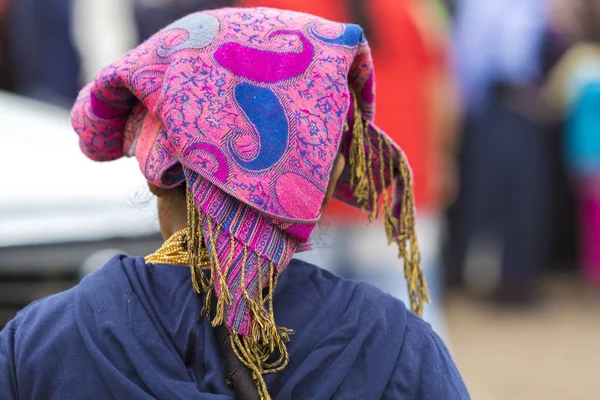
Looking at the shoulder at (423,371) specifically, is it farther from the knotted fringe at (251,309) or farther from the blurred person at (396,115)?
the blurred person at (396,115)

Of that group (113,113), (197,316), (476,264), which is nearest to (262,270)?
(197,316)

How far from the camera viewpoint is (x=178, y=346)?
152 cm

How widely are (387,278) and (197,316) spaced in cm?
366

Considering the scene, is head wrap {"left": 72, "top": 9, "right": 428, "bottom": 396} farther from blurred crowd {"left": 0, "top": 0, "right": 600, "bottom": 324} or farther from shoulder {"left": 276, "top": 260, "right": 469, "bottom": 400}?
blurred crowd {"left": 0, "top": 0, "right": 600, "bottom": 324}

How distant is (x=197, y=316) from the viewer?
60.5 inches

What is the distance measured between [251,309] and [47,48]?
5070 mm

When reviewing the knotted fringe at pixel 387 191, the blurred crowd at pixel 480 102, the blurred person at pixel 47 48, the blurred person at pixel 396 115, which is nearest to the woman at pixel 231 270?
the knotted fringe at pixel 387 191

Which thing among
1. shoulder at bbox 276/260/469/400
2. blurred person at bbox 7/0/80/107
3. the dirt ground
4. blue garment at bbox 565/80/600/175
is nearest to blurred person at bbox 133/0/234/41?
blurred person at bbox 7/0/80/107

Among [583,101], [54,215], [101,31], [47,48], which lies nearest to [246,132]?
[54,215]

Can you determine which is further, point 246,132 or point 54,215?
point 54,215

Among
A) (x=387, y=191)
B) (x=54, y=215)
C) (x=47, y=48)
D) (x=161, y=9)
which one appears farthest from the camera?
(x=47, y=48)

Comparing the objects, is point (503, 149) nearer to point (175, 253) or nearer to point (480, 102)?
point (480, 102)

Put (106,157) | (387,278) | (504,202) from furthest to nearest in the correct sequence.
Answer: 1. (504,202)
2. (387,278)
3. (106,157)

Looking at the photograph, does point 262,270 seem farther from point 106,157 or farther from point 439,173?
point 439,173
